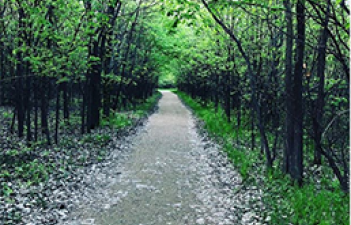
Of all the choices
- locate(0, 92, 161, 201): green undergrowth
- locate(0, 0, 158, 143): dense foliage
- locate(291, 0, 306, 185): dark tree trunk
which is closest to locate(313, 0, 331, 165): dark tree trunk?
locate(291, 0, 306, 185): dark tree trunk

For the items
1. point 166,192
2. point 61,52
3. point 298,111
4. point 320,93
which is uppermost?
point 61,52

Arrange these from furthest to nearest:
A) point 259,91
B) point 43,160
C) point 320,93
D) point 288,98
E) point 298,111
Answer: point 43,160 < point 259,91 < point 320,93 < point 288,98 < point 298,111

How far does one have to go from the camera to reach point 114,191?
7508mm

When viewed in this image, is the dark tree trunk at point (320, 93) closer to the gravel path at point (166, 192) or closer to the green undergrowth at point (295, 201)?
the green undergrowth at point (295, 201)

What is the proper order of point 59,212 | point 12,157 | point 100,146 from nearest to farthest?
point 59,212
point 12,157
point 100,146

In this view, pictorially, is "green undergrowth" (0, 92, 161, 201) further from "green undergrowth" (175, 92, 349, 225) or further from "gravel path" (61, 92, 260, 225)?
"green undergrowth" (175, 92, 349, 225)

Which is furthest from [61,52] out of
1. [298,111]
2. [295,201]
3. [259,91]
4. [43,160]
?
[295,201]

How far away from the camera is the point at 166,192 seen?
24.5 feet

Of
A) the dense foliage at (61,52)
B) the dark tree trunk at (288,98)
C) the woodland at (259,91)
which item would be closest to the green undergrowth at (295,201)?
the woodland at (259,91)

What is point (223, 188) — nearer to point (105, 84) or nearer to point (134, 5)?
point (105, 84)

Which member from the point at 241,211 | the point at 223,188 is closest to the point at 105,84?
the point at 223,188

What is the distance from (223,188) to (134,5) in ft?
49.6

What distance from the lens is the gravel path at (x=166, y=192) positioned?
6062 millimetres

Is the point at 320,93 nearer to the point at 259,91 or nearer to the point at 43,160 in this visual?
the point at 259,91
